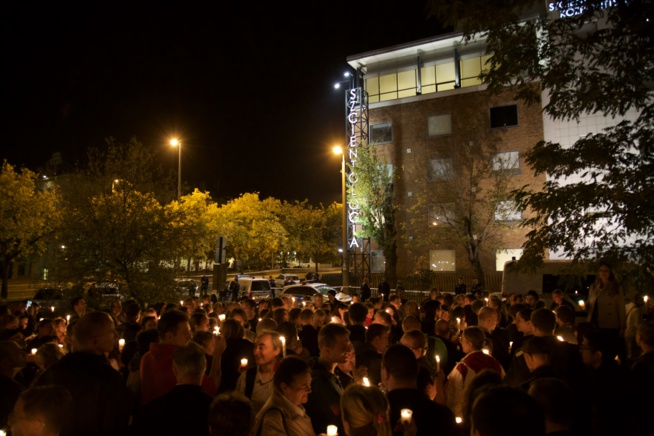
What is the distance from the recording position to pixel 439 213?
3356 cm

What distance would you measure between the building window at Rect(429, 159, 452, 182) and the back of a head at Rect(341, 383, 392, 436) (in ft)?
106

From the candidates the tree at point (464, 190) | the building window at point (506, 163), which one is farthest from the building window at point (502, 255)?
the building window at point (506, 163)

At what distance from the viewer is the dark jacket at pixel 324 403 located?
402 cm

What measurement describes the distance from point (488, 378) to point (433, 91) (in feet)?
114

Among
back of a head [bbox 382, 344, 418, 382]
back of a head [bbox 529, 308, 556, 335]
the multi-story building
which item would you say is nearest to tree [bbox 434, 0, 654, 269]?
back of a head [bbox 529, 308, 556, 335]

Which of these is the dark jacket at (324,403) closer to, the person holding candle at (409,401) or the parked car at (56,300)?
the person holding candle at (409,401)

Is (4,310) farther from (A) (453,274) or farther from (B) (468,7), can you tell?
(A) (453,274)

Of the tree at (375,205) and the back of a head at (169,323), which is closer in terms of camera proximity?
the back of a head at (169,323)

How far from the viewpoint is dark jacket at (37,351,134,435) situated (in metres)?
3.77

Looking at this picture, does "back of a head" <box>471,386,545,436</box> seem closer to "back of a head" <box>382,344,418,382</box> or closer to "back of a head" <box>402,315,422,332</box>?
"back of a head" <box>382,344,418,382</box>

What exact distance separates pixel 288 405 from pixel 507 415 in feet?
5.66

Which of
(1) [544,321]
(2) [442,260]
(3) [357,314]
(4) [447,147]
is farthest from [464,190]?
(1) [544,321]

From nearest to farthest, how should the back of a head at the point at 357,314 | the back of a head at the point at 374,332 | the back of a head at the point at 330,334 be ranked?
the back of a head at the point at 330,334
the back of a head at the point at 374,332
the back of a head at the point at 357,314

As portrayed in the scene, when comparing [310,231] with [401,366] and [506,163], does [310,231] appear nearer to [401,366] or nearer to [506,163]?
[506,163]
